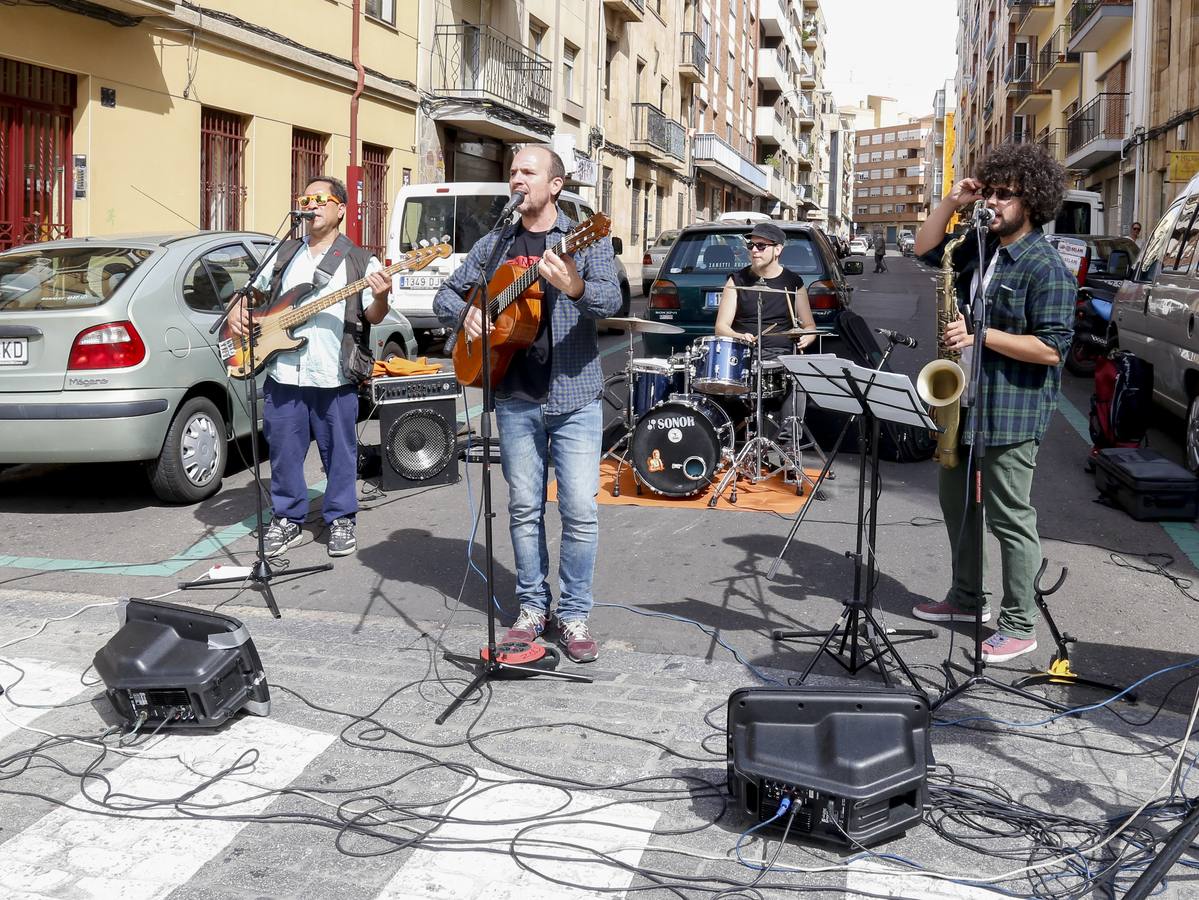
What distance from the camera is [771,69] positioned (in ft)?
207

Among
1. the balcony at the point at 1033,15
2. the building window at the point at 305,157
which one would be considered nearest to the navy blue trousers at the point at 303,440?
the building window at the point at 305,157

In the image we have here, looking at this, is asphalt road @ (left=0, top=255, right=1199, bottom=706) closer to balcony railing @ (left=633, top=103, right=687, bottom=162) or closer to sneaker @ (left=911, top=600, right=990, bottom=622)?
sneaker @ (left=911, top=600, right=990, bottom=622)

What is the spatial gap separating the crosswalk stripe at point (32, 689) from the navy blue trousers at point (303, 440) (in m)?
1.94

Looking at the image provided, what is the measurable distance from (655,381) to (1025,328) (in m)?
4.06

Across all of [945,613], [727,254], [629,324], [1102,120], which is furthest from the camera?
[1102,120]

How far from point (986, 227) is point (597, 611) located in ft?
7.86

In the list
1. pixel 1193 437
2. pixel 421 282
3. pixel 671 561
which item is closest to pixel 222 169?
pixel 421 282

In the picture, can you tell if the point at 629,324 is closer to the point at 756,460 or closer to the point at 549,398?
the point at 549,398

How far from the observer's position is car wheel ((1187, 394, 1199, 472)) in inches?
328

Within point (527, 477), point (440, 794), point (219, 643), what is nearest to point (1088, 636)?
point (527, 477)

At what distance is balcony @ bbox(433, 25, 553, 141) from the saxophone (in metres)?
19.3

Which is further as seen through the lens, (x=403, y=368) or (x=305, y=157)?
(x=305, y=157)

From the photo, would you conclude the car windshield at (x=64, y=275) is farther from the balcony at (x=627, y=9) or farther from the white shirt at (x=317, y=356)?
the balcony at (x=627, y=9)

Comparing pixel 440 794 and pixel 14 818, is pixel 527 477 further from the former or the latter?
pixel 14 818
